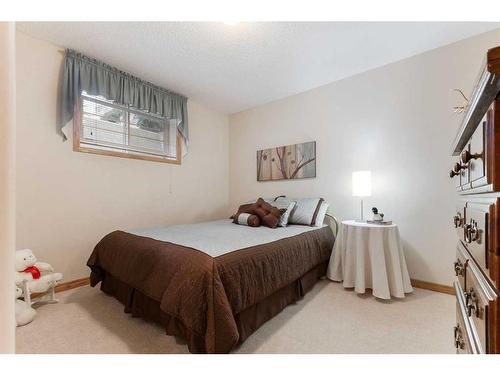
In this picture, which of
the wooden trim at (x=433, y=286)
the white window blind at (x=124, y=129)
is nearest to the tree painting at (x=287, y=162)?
the white window blind at (x=124, y=129)

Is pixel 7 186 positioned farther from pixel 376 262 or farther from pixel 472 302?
pixel 376 262

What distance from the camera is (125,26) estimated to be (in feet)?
6.43

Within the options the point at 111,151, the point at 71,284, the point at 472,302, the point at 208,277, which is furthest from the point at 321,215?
the point at 71,284

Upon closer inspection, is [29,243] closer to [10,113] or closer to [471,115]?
[10,113]

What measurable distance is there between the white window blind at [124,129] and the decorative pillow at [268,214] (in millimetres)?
1543

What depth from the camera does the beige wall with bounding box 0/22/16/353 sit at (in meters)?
0.48

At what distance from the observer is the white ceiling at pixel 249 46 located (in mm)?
1981


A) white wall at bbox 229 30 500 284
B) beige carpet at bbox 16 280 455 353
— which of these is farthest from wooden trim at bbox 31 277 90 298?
white wall at bbox 229 30 500 284

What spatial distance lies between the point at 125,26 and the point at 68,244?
7.02 ft

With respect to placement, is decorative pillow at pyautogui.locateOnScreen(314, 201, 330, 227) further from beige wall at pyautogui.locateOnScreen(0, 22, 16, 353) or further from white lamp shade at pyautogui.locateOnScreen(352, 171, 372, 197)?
beige wall at pyautogui.locateOnScreen(0, 22, 16, 353)

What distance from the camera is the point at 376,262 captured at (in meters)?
2.04

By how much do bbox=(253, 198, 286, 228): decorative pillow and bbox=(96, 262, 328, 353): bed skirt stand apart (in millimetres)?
619

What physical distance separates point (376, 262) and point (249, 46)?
234 cm

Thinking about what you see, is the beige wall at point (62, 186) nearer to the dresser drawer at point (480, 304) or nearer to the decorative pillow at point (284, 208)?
the decorative pillow at point (284, 208)
